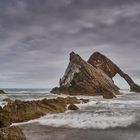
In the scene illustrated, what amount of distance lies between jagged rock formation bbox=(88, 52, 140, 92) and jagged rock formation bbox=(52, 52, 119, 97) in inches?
216

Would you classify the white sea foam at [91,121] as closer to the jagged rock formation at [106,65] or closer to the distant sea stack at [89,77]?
the distant sea stack at [89,77]

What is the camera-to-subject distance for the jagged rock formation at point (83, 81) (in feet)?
299

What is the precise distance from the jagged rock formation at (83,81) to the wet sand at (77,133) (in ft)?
210

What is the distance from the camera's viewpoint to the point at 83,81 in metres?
93.2

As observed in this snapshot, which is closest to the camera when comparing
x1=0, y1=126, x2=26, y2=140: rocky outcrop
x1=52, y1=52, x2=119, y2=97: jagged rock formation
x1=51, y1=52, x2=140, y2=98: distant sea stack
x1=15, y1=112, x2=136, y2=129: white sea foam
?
x1=0, y1=126, x2=26, y2=140: rocky outcrop

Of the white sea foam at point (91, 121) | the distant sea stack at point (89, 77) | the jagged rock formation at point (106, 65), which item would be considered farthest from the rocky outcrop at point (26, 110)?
the jagged rock formation at point (106, 65)

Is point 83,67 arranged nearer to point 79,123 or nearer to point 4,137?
point 79,123

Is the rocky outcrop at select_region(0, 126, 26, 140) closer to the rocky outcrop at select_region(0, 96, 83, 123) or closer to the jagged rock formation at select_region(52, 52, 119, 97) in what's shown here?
the rocky outcrop at select_region(0, 96, 83, 123)

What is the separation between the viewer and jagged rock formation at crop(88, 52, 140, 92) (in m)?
108

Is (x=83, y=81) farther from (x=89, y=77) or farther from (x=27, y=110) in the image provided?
(x=27, y=110)

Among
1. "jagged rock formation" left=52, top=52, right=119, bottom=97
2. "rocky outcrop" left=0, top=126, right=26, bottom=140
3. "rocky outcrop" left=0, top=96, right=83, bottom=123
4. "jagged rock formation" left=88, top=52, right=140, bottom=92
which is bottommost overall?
"rocky outcrop" left=0, top=126, right=26, bottom=140

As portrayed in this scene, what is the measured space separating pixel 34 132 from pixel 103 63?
3425 inches

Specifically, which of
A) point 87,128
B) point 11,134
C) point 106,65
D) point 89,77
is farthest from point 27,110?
point 106,65

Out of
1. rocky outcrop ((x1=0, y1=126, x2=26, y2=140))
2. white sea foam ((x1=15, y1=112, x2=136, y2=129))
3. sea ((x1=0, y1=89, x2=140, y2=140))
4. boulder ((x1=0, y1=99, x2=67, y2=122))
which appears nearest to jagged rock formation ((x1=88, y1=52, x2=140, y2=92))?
boulder ((x1=0, y1=99, x2=67, y2=122))
